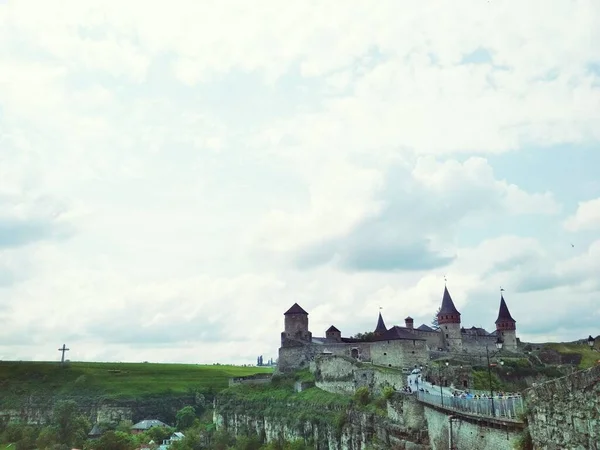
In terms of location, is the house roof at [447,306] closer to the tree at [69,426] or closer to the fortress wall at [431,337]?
the fortress wall at [431,337]

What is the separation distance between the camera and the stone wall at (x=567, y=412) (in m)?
19.2

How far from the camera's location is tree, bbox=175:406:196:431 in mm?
115812

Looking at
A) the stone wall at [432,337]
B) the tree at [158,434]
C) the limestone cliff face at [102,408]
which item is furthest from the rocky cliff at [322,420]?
the limestone cliff face at [102,408]

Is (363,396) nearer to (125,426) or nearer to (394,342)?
(394,342)

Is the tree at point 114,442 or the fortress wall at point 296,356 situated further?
the fortress wall at point 296,356

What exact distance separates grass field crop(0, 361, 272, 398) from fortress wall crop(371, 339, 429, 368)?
227ft

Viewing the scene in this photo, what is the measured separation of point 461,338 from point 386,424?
4842 cm

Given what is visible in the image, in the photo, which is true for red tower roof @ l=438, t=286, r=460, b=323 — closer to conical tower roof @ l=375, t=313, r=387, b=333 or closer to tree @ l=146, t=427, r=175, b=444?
conical tower roof @ l=375, t=313, r=387, b=333

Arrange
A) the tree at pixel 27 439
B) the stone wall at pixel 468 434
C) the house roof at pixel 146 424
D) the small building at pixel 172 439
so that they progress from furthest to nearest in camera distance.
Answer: the house roof at pixel 146 424, the tree at pixel 27 439, the small building at pixel 172 439, the stone wall at pixel 468 434

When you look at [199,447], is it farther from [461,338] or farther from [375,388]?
[461,338]

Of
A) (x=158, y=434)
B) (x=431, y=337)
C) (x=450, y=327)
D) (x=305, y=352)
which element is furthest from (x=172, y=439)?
(x=450, y=327)

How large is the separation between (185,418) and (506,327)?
62.7 meters

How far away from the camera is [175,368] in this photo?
173250 mm

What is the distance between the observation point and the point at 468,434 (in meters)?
33.6
